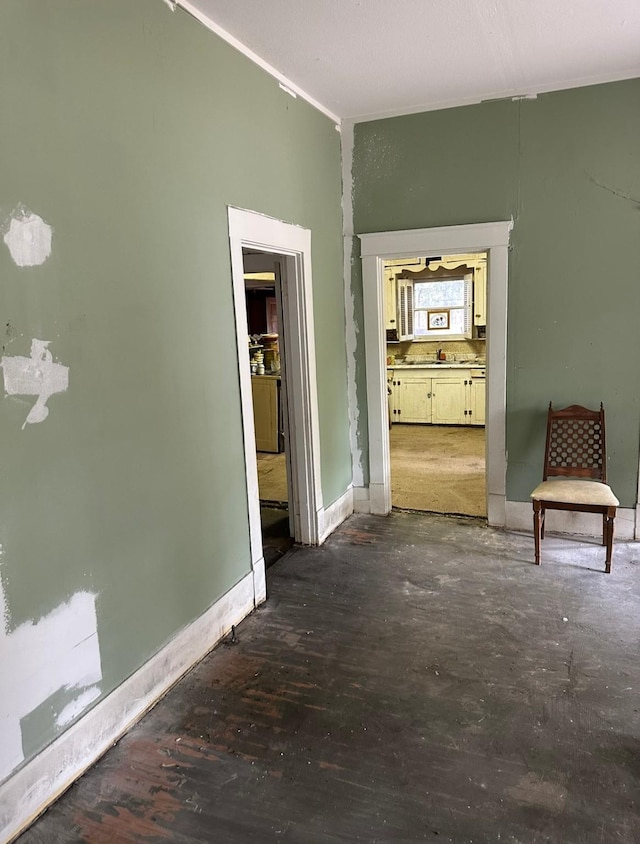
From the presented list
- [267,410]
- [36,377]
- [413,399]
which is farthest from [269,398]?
[36,377]

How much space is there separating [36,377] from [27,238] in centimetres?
43

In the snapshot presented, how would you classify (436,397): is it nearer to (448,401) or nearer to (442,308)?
(448,401)

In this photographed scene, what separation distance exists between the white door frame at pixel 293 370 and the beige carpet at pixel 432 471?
108 cm

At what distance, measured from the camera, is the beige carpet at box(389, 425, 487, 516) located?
4810 millimetres

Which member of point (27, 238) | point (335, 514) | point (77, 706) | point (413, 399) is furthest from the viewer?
point (413, 399)

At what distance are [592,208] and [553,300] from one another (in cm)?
59

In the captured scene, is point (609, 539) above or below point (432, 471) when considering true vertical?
above

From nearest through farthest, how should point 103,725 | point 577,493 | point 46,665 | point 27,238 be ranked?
point 27,238 < point 46,665 < point 103,725 < point 577,493

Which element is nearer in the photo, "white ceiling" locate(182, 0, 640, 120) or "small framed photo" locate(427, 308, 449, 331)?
"white ceiling" locate(182, 0, 640, 120)

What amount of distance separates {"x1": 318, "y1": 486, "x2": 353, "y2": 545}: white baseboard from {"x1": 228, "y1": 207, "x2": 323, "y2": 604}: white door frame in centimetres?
8

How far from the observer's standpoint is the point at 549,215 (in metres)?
3.77

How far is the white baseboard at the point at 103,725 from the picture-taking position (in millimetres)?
1847

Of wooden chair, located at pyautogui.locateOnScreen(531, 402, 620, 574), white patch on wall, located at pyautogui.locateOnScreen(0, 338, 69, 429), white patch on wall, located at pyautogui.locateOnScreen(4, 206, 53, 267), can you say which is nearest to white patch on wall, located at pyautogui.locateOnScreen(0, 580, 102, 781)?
white patch on wall, located at pyautogui.locateOnScreen(0, 338, 69, 429)

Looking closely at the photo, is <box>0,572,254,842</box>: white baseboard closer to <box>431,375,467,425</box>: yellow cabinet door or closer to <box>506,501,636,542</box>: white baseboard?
<box>506,501,636,542</box>: white baseboard
